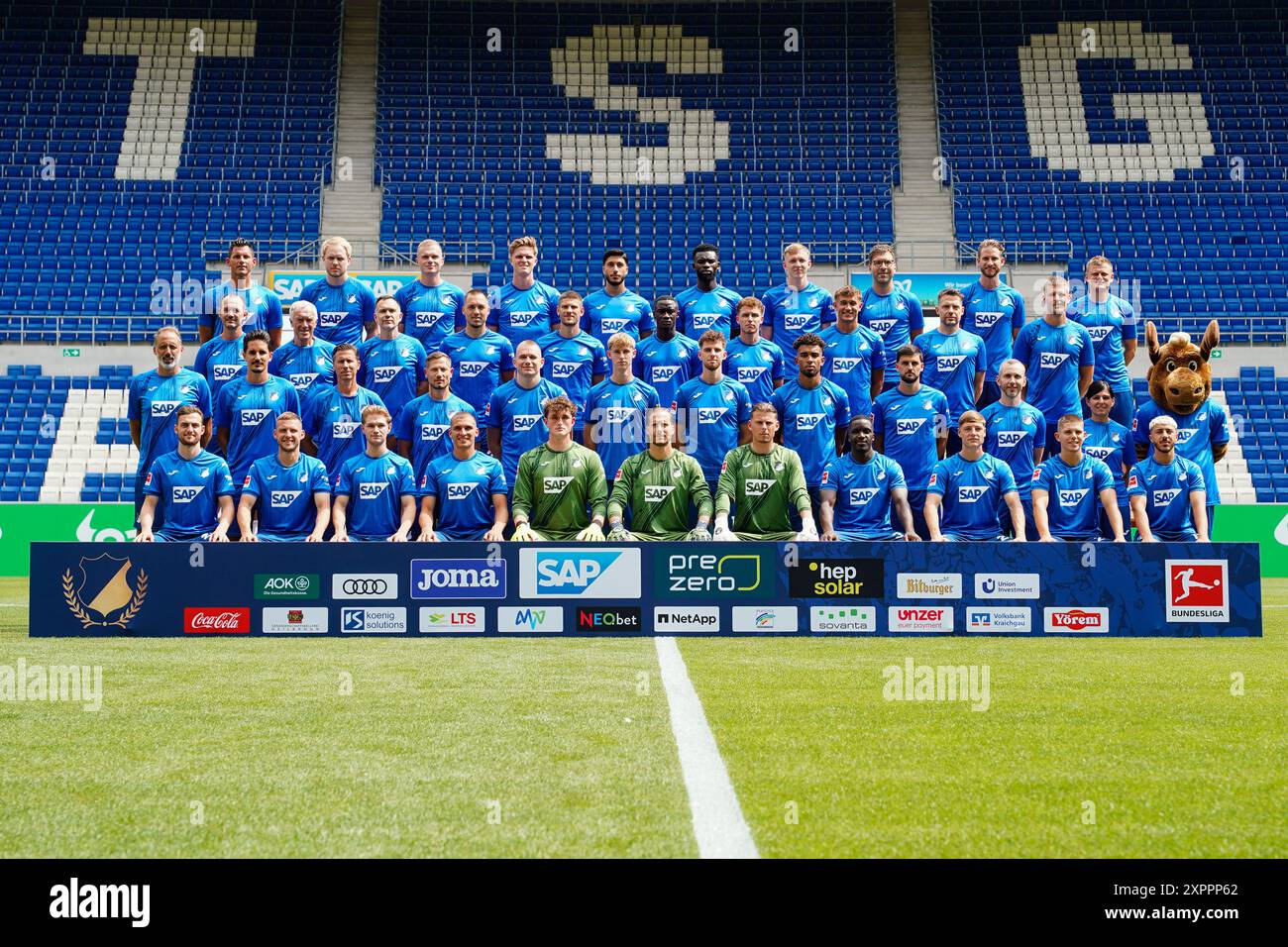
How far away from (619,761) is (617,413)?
6.22m

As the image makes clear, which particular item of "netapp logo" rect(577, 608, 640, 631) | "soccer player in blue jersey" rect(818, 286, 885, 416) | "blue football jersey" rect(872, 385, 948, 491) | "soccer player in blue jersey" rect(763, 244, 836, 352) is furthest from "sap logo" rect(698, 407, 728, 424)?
"netapp logo" rect(577, 608, 640, 631)

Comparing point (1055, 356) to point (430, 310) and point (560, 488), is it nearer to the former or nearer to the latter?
point (560, 488)

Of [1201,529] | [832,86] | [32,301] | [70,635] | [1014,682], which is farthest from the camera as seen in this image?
[832,86]

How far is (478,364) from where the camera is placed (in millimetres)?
11234

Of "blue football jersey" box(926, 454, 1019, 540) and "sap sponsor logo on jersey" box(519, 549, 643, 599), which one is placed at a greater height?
"blue football jersey" box(926, 454, 1019, 540)

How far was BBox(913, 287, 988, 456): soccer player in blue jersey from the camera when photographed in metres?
11.2

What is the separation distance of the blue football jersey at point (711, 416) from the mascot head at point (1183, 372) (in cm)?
377

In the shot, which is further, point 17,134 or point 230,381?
point 17,134

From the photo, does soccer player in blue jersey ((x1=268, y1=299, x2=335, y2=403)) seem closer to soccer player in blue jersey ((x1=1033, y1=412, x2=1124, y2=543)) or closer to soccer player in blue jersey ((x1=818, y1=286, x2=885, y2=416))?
soccer player in blue jersey ((x1=818, y1=286, x2=885, y2=416))

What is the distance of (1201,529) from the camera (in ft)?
33.7

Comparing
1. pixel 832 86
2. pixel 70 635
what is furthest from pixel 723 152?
pixel 70 635

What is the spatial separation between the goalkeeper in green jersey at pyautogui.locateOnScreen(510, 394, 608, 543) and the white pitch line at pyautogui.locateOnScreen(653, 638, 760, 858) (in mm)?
3588
